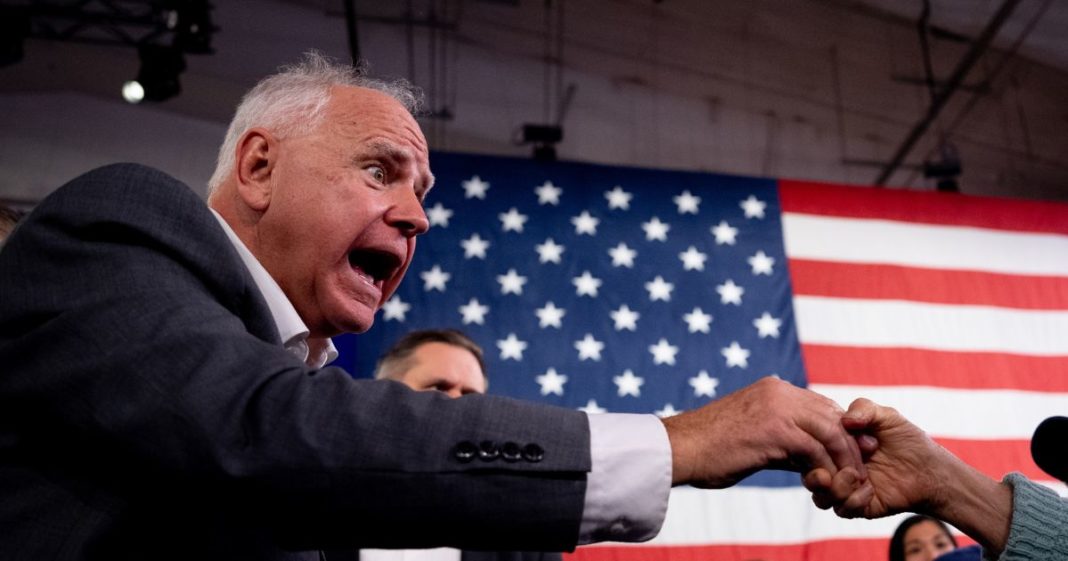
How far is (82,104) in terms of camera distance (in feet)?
18.7

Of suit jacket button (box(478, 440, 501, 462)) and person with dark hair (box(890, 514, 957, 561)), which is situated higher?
suit jacket button (box(478, 440, 501, 462))

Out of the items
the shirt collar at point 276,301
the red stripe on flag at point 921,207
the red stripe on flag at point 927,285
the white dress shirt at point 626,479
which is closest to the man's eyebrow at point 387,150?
the shirt collar at point 276,301

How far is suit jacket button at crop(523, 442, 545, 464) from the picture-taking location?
0.69 metres

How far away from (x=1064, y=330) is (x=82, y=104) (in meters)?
6.00

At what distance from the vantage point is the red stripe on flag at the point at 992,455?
11.4 feet

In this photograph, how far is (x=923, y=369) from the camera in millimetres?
3609

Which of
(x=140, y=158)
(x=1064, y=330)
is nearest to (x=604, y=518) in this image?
(x=1064, y=330)

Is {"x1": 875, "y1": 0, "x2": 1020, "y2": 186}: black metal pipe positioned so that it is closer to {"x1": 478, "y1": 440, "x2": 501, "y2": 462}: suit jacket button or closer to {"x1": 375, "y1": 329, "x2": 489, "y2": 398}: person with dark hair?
{"x1": 375, "y1": 329, "x2": 489, "y2": 398}: person with dark hair

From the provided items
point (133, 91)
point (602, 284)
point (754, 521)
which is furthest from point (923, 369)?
point (133, 91)

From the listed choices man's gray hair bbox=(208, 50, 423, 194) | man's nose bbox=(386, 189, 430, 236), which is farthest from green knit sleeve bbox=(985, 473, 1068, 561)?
man's gray hair bbox=(208, 50, 423, 194)

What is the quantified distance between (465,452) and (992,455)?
3.49 m

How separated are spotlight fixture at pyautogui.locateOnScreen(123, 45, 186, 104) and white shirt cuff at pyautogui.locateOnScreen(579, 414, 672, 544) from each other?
475cm

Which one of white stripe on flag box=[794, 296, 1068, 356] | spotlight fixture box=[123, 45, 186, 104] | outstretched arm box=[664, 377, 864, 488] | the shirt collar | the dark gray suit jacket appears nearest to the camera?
the dark gray suit jacket

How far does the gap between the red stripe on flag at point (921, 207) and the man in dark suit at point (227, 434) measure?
327cm
